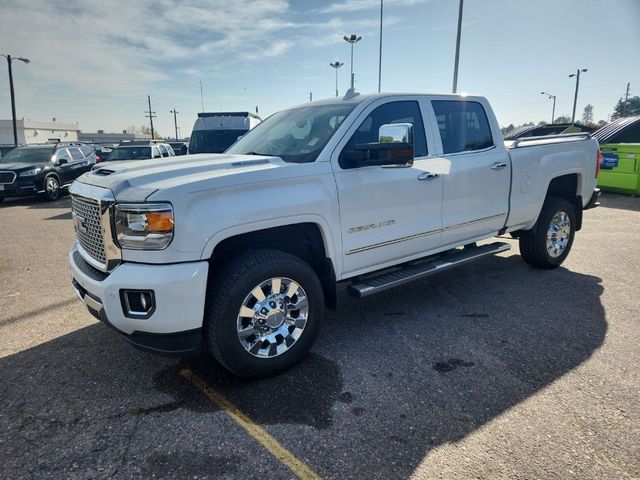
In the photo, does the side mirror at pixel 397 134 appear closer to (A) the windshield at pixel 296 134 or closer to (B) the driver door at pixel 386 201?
(B) the driver door at pixel 386 201

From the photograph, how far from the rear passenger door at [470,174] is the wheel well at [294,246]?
139cm

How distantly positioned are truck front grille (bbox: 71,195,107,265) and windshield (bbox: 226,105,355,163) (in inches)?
55.2

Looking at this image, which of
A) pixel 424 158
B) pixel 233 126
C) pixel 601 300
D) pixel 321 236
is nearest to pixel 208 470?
pixel 321 236

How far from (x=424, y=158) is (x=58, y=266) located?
17.0ft

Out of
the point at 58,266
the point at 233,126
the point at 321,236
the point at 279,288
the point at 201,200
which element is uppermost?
the point at 233,126

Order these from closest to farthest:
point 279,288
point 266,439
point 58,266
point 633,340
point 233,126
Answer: point 266,439
point 279,288
point 633,340
point 58,266
point 233,126

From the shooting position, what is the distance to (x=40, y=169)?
13.5 metres

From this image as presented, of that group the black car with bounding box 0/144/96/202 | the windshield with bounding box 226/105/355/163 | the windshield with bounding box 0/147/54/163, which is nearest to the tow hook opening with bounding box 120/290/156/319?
the windshield with bounding box 226/105/355/163

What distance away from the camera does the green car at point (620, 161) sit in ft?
37.2

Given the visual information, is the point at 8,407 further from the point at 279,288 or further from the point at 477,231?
the point at 477,231

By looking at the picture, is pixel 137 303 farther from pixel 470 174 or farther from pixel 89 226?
pixel 470 174

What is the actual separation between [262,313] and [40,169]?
1363 cm

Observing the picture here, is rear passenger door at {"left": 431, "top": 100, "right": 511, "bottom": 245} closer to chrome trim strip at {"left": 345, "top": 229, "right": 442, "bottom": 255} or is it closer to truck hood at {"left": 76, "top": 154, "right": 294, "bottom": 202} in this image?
chrome trim strip at {"left": 345, "top": 229, "right": 442, "bottom": 255}

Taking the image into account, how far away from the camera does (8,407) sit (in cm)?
281
